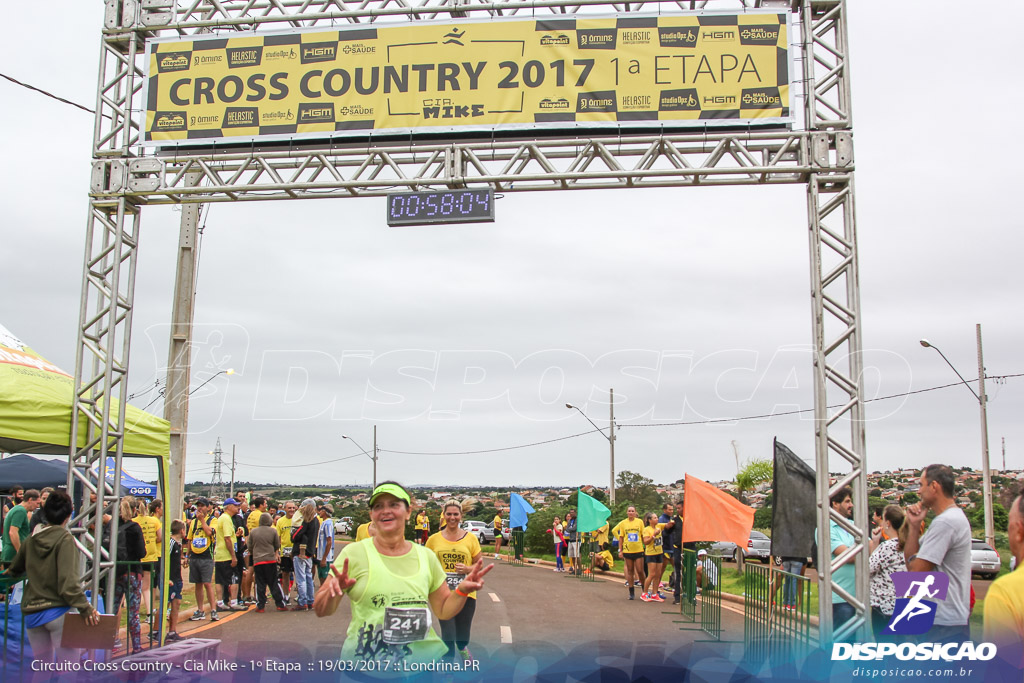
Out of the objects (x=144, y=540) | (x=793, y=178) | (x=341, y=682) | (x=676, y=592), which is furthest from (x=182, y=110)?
(x=676, y=592)

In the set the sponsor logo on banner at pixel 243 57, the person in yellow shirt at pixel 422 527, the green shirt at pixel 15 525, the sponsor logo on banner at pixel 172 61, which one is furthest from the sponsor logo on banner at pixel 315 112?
the person in yellow shirt at pixel 422 527

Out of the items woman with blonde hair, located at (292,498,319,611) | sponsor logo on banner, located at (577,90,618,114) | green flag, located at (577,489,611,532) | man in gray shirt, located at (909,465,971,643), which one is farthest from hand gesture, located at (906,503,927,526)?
green flag, located at (577,489,611,532)

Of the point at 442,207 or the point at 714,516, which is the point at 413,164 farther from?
the point at 714,516

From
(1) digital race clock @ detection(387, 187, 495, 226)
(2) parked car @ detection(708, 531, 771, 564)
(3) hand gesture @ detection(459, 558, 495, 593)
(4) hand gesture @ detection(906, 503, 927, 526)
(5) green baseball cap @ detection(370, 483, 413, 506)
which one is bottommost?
(2) parked car @ detection(708, 531, 771, 564)

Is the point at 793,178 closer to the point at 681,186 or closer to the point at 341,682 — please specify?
the point at 681,186

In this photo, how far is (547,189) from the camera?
10.3m

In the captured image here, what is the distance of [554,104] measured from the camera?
10188mm

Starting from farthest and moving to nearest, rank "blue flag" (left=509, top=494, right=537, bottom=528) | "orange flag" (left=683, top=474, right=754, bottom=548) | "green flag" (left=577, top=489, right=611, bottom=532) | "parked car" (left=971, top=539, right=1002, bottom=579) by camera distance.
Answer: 1. "parked car" (left=971, top=539, right=1002, bottom=579)
2. "blue flag" (left=509, top=494, right=537, bottom=528)
3. "green flag" (left=577, top=489, right=611, bottom=532)
4. "orange flag" (left=683, top=474, right=754, bottom=548)

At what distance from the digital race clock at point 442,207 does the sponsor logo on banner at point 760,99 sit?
3164 millimetres

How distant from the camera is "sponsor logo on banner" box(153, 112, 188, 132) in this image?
10.7m

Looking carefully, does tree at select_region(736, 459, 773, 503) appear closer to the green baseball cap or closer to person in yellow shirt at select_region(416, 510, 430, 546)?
person in yellow shirt at select_region(416, 510, 430, 546)

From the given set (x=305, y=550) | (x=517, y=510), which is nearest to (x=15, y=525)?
(x=305, y=550)

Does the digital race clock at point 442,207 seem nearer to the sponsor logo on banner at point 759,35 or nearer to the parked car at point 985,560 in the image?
the sponsor logo on banner at point 759,35

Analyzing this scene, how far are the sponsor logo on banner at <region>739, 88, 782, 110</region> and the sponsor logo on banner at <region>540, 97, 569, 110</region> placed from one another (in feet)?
6.81
